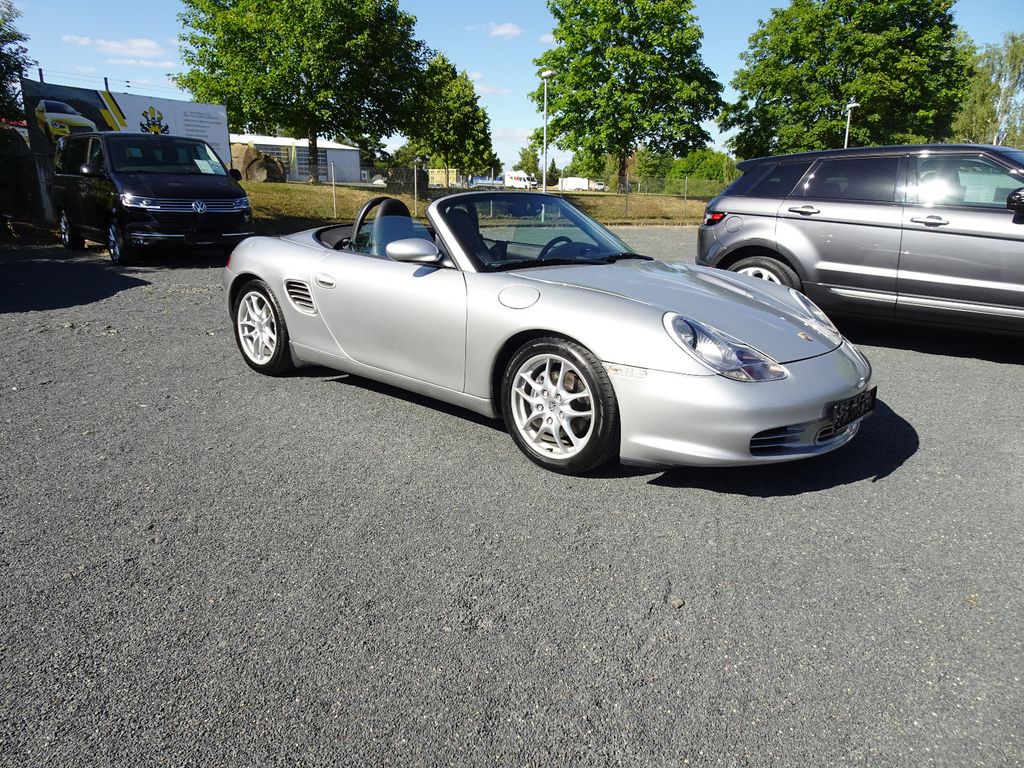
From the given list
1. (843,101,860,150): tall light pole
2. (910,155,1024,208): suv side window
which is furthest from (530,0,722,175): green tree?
(910,155,1024,208): suv side window

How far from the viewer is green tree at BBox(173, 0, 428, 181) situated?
100 feet

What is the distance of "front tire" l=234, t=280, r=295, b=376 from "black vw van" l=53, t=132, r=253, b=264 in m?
6.74

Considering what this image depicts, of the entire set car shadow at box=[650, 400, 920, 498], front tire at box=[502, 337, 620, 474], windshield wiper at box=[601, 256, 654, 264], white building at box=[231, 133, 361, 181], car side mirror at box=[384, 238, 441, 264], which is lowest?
car shadow at box=[650, 400, 920, 498]

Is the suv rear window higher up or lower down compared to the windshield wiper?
higher up

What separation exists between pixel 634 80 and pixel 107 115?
94.2 ft

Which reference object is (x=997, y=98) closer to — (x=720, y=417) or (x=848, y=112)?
(x=848, y=112)

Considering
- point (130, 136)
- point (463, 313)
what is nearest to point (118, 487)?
point (463, 313)

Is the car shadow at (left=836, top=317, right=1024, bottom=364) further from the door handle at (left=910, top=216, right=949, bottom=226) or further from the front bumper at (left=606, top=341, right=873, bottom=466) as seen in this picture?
the front bumper at (left=606, top=341, right=873, bottom=466)

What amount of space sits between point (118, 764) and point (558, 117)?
4393 cm

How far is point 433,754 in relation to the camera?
6.24 feet

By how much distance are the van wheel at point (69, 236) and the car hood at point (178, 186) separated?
2.11 meters

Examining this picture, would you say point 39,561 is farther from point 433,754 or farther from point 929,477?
point 929,477

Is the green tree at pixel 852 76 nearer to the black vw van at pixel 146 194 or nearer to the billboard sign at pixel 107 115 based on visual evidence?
the billboard sign at pixel 107 115

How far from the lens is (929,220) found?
605 centimetres
